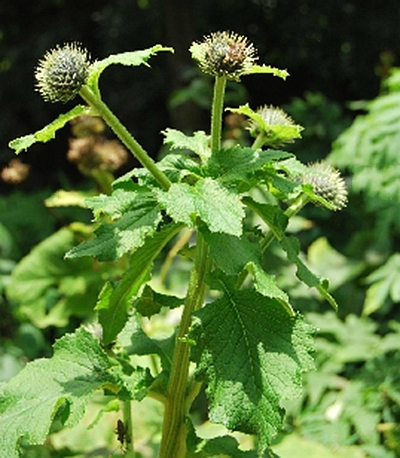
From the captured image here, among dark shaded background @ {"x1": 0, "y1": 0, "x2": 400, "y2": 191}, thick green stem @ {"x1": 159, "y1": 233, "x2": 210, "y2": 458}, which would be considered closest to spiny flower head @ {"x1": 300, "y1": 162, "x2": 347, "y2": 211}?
thick green stem @ {"x1": 159, "y1": 233, "x2": 210, "y2": 458}

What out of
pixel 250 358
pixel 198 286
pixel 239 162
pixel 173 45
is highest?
pixel 173 45

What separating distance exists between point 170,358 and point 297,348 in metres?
0.33

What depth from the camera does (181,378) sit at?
1.16 meters

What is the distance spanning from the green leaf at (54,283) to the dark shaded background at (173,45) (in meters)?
3.14

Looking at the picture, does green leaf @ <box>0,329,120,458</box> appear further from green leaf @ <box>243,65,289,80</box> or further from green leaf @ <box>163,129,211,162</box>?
green leaf @ <box>243,65,289,80</box>

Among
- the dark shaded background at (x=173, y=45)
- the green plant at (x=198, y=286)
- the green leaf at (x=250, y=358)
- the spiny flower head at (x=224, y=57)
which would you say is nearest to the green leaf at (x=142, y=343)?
the green plant at (x=198, y=286)

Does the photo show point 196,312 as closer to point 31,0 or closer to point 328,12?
point 328,12

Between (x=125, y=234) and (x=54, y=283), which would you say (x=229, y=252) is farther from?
(x=54, y=283)

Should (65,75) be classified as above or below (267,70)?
above

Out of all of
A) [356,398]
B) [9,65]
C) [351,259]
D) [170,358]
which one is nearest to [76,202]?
[356,398]

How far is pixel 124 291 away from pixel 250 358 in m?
0.28

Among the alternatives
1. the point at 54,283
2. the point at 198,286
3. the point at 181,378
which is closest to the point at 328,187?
the point at 198,286

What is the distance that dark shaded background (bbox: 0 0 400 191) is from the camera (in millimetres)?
6457

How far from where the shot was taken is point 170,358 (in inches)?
50.5
